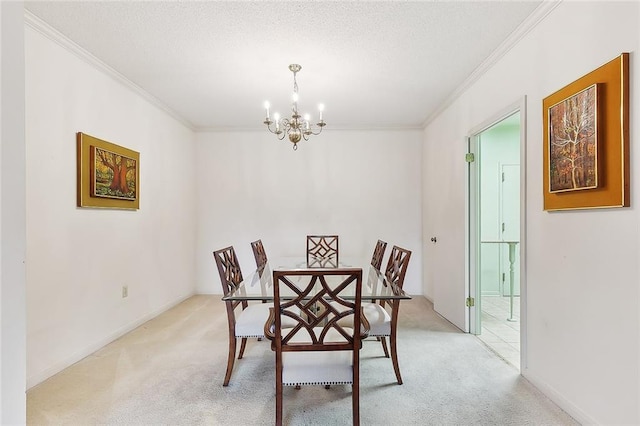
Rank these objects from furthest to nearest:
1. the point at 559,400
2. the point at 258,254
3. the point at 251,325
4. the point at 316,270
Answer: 1. the point at 258,254
2. the point at 251,325
3. the point at 559,400
4. the point at 316,270

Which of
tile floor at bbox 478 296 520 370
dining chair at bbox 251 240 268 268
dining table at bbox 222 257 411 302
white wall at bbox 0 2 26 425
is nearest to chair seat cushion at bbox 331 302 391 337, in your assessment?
dining table at bbox 222 257 411 302

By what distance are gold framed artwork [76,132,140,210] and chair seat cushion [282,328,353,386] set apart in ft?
6.95

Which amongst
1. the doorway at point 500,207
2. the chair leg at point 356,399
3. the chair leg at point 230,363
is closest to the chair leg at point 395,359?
the chair leg at point 356,399

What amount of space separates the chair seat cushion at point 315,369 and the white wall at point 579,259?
1.26 meters

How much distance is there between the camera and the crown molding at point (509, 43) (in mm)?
1982

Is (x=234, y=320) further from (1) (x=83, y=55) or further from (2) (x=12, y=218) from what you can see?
(1) (x=83, y=55)

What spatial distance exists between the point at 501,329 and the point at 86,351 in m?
3.83

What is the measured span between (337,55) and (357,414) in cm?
250

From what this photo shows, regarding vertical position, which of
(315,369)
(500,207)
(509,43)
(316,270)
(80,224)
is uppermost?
(509,43)

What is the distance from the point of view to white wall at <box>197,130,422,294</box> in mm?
4773

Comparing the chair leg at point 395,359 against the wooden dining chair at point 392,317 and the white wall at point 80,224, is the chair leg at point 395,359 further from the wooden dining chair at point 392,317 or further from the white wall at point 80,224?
the white wall at point 80,224

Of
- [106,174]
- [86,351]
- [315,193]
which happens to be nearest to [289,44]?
[106,174]

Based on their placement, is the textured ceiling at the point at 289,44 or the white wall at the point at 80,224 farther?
the white wall at the point at 80,224

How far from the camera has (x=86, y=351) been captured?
8.60 feet
